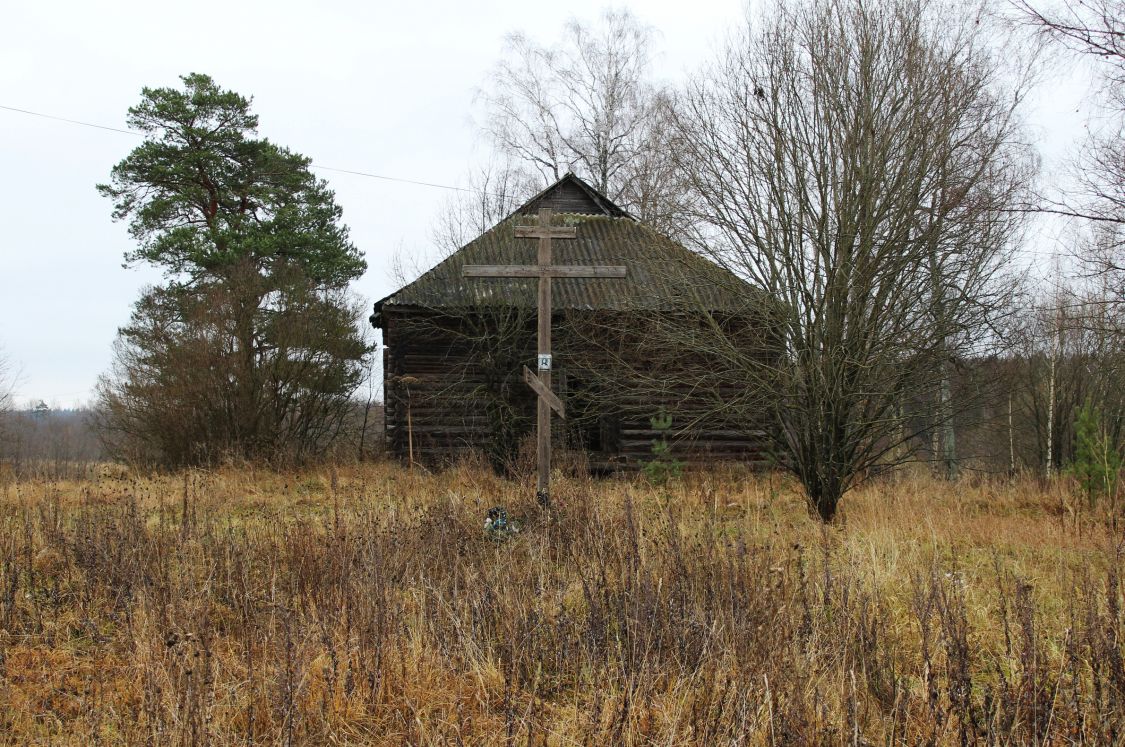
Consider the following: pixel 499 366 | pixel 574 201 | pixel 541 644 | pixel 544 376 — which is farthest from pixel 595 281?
pixel 541 644

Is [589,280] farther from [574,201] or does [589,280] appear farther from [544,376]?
[544,376]

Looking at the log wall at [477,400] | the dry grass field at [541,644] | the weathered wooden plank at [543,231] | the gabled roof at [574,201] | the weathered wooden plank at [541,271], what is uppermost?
the gabled roof at [574,201]

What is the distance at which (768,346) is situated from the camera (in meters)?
8.69

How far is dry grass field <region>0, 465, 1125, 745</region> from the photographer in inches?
122

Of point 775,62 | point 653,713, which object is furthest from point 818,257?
point 653,713

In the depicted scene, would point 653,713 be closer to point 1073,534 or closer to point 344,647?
point 344,647

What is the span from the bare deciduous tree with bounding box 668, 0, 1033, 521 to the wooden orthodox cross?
159 centimetres

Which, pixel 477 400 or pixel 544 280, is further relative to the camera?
pixel 477 400

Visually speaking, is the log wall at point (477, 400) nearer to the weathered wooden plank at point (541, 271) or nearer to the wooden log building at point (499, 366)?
the wooden log building at point (499, 366)

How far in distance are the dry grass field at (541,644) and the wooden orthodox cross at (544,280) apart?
1.48 m

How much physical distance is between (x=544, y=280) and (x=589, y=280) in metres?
7.09

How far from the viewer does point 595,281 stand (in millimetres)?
15023

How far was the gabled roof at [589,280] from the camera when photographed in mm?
9039

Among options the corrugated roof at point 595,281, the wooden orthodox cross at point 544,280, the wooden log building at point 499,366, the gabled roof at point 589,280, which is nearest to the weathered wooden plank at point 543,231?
the wooden orthodox cross at point 544,280
